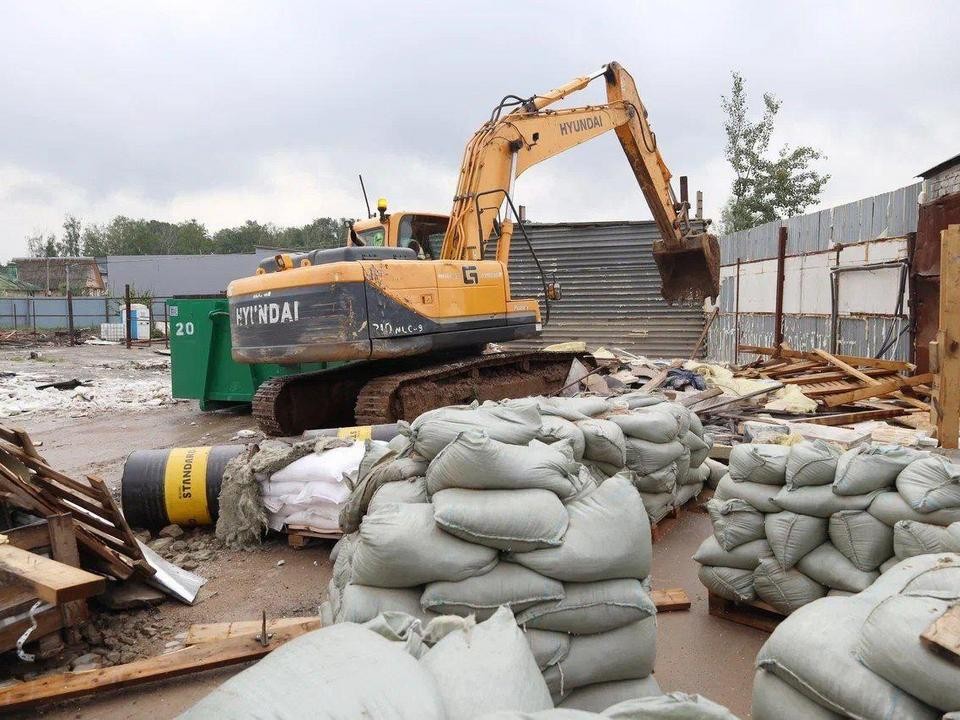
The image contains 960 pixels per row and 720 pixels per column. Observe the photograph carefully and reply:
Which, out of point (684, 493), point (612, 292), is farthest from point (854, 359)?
point (612, 292)

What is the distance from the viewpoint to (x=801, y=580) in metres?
3.02

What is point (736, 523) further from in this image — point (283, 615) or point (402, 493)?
point (283, 615)

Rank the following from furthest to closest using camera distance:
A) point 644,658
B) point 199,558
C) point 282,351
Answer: point 282,351 → point 199,558 → point 644,658

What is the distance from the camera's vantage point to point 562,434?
3.16 meters

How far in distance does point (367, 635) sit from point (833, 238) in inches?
394

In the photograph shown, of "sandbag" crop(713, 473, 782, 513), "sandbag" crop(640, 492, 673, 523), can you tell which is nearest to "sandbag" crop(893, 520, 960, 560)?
"sandbag" crop(713, 473, 782, 513)

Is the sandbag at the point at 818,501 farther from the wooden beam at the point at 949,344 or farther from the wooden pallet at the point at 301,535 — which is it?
the wooden pallet at the point at 301,535

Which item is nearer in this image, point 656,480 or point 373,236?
point 656,480

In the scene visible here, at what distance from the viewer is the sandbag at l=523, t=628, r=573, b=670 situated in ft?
6.95

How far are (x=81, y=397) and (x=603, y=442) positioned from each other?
1063cm

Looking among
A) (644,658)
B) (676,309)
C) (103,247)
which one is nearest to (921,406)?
(644,658)

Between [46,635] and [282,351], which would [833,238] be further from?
[46,635]

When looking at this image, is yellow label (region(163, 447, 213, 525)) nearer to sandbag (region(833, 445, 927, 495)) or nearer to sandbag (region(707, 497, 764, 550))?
sandbag (region(707, 497, 764, 550))

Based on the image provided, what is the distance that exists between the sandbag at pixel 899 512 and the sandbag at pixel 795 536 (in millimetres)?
242
